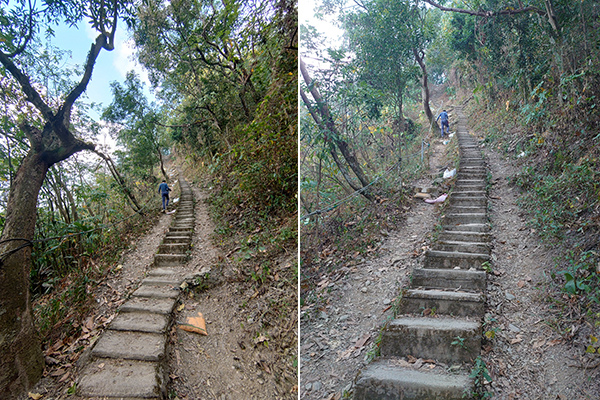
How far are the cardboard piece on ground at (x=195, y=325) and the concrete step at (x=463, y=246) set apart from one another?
2847 millimetres

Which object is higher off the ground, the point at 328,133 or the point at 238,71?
the point at 238,71

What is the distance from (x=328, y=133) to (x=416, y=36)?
320cm

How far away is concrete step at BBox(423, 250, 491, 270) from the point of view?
3507 mm

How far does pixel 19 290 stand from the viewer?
2.61 m

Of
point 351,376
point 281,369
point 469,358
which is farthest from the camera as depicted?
point 281,369

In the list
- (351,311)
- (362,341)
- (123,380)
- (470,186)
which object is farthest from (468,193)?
(123,380)

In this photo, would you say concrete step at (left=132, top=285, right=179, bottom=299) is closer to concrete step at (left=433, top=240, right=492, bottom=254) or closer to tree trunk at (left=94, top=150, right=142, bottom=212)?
tree trunk at (left=94, top=150, right=142, bottom=212)

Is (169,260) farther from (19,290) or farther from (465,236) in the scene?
(465,236)

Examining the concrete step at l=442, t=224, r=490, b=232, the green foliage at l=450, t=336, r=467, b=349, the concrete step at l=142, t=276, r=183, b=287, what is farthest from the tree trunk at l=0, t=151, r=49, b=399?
the concrete step at l=442, t=224, r=490, b=232

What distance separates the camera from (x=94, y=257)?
A: 197 inches

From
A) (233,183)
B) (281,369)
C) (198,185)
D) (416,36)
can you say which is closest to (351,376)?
(281,369)

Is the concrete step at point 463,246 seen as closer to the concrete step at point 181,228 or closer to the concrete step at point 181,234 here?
A: the concrete step at point 181,234

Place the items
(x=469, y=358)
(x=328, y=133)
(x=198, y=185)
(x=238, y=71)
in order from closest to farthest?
(x=469, y=358)
(x=328, y=133)
(x=238, y=71)
(x=198, y=185)

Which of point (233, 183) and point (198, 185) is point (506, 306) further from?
point (198, 185)
